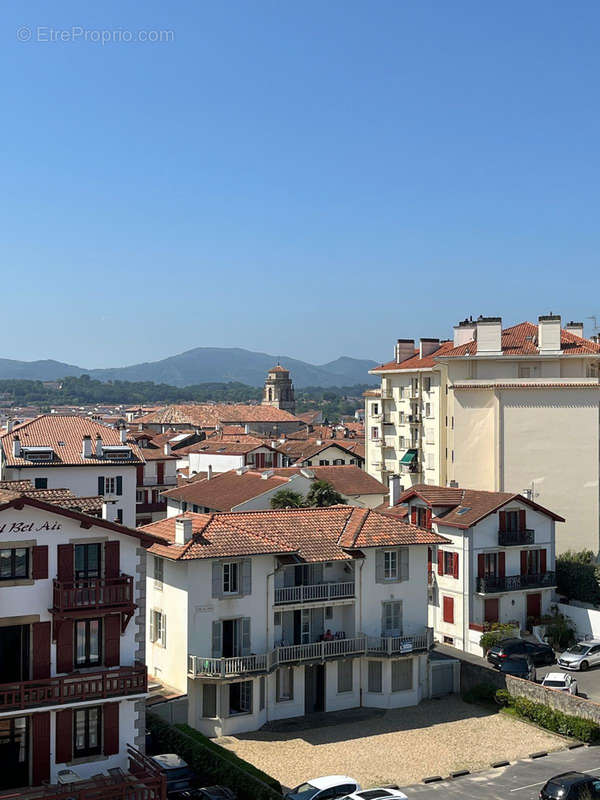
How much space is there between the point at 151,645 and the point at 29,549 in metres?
17.4

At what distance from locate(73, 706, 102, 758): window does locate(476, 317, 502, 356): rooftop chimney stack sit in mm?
53446

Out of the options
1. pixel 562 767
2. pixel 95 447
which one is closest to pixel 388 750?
pixel 562 767

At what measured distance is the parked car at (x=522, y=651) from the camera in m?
50.0

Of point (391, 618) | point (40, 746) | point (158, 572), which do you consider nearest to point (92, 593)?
point (40, 746)

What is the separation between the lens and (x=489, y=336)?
77125mm

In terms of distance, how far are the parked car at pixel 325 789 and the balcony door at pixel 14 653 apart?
10464 millimetres

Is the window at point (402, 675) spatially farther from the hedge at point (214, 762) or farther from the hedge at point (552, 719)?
the hedge at point (214, 762)

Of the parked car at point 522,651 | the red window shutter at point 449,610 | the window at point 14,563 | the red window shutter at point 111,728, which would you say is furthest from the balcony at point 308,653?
the window at point 14,563

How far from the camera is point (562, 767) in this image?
37562mm

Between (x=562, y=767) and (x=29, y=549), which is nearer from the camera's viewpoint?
(x=29, y=549)

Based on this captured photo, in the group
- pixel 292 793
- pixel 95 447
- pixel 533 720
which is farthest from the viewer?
pixel 95 447

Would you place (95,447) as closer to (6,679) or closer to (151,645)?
(151,645)

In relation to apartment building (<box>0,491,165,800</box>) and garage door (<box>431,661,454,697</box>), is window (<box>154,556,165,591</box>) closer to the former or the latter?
apartment building (<box>0,491,165,800</box>)

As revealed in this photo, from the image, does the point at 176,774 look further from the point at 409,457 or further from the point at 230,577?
the point at 409,457
